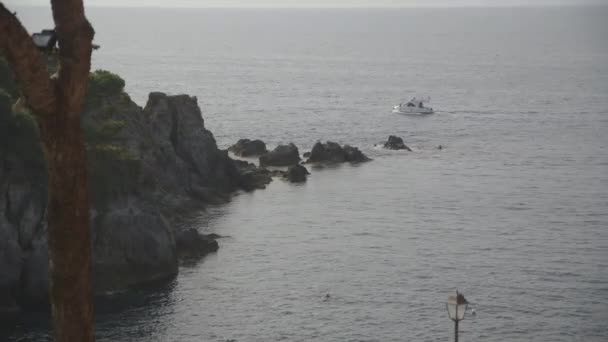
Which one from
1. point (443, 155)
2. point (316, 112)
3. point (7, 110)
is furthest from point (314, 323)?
point (316, 112)

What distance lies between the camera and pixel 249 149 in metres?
125

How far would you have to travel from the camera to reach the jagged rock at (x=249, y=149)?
125 meters

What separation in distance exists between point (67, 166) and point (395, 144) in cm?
12207

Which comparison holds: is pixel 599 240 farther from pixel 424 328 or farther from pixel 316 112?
pixel 316 112

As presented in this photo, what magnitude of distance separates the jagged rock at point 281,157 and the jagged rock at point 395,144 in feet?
66.4

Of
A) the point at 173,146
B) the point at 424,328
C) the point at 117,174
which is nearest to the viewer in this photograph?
the point at 424,328

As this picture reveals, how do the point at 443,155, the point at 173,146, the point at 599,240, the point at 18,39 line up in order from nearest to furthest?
the point at 18,39 < the point at 599,240 < the point at 173,146 < the point at 443,155

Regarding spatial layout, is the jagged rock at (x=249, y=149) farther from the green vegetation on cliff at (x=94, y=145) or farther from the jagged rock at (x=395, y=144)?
the green vegetation on cliff at (x=94, y=145)

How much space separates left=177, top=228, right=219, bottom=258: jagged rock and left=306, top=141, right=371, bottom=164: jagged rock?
42.0 m

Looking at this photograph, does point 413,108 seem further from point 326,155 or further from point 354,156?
point 326,155

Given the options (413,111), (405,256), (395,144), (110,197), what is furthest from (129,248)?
(413,111)

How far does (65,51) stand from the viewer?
45.7ft

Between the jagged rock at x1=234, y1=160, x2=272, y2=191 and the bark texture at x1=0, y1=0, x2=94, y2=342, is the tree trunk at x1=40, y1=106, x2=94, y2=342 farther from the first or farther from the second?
the jagged rock at x1=234, y1=160, x2=272, y2=191

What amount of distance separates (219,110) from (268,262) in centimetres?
10992
